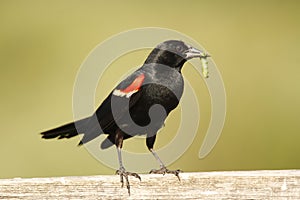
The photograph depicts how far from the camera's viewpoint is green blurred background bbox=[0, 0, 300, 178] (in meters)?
4.90

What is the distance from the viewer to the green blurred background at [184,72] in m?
4.90

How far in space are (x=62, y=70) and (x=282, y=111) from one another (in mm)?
1582

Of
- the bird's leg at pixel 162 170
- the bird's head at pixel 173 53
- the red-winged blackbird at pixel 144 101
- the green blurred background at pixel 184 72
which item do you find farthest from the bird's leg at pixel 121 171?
the green blurred background at pixel 184 72

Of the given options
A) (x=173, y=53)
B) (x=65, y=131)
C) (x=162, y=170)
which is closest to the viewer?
(x=162, y=170)

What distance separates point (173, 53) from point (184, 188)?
0.91 metres

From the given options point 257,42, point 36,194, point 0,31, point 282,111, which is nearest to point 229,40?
point 257,42

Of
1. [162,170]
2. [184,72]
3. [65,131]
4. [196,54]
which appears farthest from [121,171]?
[184,72]

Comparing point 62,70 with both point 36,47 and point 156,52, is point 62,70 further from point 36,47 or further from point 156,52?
point 156,52

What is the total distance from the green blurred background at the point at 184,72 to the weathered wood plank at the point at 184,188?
6.13ft

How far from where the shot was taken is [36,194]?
2.50 metres

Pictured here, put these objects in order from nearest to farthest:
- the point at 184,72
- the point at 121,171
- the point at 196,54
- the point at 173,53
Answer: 1. the point at 121,171
2. the point at 196,54
3. the point at 173,53
4. the point at 184,72

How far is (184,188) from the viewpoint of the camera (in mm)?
2523

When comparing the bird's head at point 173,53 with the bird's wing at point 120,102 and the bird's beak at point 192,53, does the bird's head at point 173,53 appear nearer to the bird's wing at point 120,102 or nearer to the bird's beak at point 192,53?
the bird's beak at point 192,53

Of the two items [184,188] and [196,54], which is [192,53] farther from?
[184,188]
